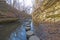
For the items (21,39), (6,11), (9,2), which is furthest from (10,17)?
(21,39)

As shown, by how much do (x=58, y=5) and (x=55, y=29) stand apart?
0.39 metres

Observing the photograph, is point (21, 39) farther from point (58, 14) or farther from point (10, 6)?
point (10, 6)

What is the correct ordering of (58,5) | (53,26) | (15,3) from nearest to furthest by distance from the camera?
(58,5) → (53,26) → (15,3)

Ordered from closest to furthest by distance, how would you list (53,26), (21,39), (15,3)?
(53,26) → (21,39) → (15,3)

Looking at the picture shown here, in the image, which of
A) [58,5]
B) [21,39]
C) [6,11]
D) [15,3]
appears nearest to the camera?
[58,5]

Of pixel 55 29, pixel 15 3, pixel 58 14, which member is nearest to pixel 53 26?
pixel 55 29

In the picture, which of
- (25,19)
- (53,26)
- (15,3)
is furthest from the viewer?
(25,19)

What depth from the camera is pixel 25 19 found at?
11148 millimetres

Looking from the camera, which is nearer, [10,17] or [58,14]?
[58,14]

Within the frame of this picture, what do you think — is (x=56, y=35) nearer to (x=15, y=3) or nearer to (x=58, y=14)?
(x=58, y=14)

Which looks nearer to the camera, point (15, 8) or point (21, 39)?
point (21, 39)

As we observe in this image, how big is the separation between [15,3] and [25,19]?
229 cm

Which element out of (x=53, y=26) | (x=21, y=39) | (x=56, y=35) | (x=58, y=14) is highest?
(x=58, y=14)

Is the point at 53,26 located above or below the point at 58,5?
below
